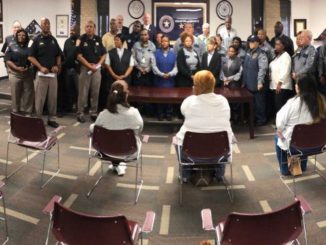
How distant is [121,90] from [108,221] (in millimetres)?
2150

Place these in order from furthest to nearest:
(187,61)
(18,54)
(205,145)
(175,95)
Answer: (187,61)
(18,54)
(175,95)
(205,145)

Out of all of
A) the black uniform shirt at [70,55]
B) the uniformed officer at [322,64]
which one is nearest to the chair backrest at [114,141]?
the black uniform shirt at [70,55]

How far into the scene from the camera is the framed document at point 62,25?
11.0 m

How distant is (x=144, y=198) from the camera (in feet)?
13.4

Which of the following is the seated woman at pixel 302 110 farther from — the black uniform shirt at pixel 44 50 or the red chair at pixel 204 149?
the black uniform shirt at pixel 44 50

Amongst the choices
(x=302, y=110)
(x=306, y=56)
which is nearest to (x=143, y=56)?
(x=306, y=56)

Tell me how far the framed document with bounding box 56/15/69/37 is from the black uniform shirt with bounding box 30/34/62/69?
468cm

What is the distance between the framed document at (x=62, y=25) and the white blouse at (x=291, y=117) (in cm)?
786

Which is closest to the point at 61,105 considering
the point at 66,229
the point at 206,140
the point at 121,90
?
the point at 121,90

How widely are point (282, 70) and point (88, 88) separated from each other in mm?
2993

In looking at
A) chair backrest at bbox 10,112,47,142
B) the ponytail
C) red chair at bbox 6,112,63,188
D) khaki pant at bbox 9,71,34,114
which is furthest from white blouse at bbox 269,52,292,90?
khaki pant at bbox 9,71,34,114

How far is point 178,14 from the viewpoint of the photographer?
36.1ft

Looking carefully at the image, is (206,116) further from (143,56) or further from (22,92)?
(22,92)

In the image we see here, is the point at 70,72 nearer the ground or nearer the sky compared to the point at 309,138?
nearer the sky
